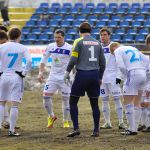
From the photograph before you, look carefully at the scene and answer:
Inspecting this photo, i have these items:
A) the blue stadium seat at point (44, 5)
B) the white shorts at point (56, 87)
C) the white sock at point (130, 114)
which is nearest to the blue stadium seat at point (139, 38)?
the blue stadium seat at point (44, 5)

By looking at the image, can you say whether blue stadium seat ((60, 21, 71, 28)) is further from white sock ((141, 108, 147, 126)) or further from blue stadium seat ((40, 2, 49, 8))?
white sock ((141, 108, 147, 126))

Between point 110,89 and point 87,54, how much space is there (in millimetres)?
2204

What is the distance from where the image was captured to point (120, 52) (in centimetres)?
1202

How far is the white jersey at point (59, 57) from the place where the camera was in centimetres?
1389

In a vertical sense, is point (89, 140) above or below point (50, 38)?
below

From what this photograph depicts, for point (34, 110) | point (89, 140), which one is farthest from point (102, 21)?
point (89, 140)

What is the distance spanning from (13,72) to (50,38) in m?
20.6

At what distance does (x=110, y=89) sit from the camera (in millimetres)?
13852

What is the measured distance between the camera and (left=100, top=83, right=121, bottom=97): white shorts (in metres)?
13.8

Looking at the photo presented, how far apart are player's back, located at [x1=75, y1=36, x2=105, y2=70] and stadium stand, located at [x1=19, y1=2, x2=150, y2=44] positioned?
1827cm

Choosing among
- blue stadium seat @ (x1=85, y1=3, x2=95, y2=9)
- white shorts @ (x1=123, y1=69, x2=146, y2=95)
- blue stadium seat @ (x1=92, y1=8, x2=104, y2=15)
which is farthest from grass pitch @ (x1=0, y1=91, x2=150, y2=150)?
blue stadium seat @ (x1=85, y1=3, x2=95, y2=9)

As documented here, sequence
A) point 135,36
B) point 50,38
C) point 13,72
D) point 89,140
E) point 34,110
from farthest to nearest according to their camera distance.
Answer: point 50,38
point 135,36
point 34,110
point 13,72
point 89,140

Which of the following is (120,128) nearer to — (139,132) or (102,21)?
(139,132)

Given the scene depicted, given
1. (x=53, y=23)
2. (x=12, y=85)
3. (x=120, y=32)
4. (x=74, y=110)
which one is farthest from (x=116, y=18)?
(x=74, y=110)
